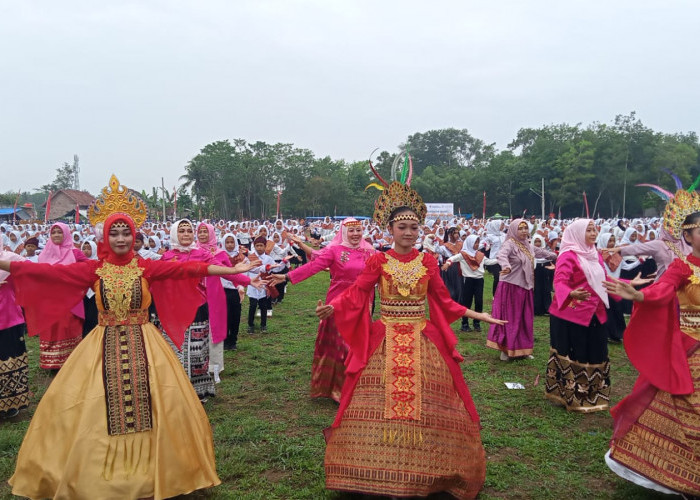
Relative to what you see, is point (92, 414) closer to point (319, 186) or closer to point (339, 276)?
point (339, 276)

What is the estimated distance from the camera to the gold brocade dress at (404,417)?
3.47 meters

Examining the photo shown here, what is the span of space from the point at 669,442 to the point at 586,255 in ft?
7.84

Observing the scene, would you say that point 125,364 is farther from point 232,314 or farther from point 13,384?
point 232,314

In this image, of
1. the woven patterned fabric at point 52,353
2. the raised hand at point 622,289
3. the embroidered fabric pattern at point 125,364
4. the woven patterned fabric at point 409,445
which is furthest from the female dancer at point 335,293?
the woven patterned fabric at point 52,353

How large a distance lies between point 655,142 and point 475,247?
46.1m

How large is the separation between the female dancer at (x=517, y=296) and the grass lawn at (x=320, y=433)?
0.81ft

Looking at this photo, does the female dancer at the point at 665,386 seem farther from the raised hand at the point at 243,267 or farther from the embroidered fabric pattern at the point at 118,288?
the embroidered fabric pattern at the point at 118,288

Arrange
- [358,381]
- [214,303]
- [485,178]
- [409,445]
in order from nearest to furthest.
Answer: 1. [409,445]
2. [358,381]
3. [214,303]
4. [485,178]

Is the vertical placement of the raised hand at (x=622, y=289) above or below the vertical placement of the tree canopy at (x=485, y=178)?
below

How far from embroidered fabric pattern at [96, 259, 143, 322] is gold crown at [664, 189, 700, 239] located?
14.1ft

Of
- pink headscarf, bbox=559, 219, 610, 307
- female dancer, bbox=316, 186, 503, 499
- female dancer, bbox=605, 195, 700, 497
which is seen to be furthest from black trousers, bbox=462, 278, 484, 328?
female dancer, bbox=316, 186, 503, 499

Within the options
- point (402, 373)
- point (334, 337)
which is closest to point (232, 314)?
point (334, 337)

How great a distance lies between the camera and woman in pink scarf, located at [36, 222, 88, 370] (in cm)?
704

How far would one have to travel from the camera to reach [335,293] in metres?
6.01
